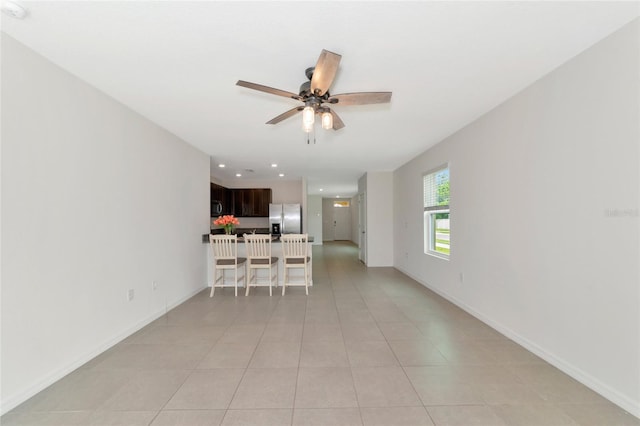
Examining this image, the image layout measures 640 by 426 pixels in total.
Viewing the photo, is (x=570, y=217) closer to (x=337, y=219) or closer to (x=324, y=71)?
(x=324, y=71)

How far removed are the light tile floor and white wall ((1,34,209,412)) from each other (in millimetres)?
281

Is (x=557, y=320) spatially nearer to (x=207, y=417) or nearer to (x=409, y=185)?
(x=207, y=417)

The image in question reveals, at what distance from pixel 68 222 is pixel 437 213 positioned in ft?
15.6

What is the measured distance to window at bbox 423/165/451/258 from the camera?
4434 mm

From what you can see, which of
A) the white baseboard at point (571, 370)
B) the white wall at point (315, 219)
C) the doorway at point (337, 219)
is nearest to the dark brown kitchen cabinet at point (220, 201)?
the white wall at point (315, 219)

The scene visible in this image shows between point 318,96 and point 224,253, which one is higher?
point 318,96

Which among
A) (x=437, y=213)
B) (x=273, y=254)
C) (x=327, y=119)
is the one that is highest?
(x=327, y=119)

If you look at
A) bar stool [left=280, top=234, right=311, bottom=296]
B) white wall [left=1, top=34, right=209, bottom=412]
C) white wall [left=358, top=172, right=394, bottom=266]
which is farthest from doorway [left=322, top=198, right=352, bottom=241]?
white wall [left=1, top=34, right=209, bottom=412]

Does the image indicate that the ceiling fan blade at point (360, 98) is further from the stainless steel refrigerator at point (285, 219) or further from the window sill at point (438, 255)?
the stainless steel refrigerator at point (285, 219)

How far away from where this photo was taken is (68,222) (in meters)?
2.26

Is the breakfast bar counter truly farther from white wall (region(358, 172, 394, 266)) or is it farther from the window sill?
white wall (region(358, 172, 394, 266))

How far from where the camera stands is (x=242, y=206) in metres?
7.95

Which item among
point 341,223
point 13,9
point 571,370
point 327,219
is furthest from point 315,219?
point 13,9

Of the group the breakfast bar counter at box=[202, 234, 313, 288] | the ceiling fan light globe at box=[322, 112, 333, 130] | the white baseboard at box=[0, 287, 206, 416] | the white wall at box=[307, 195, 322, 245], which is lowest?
the white baseboard at box=[0, 287, 206, 416]
